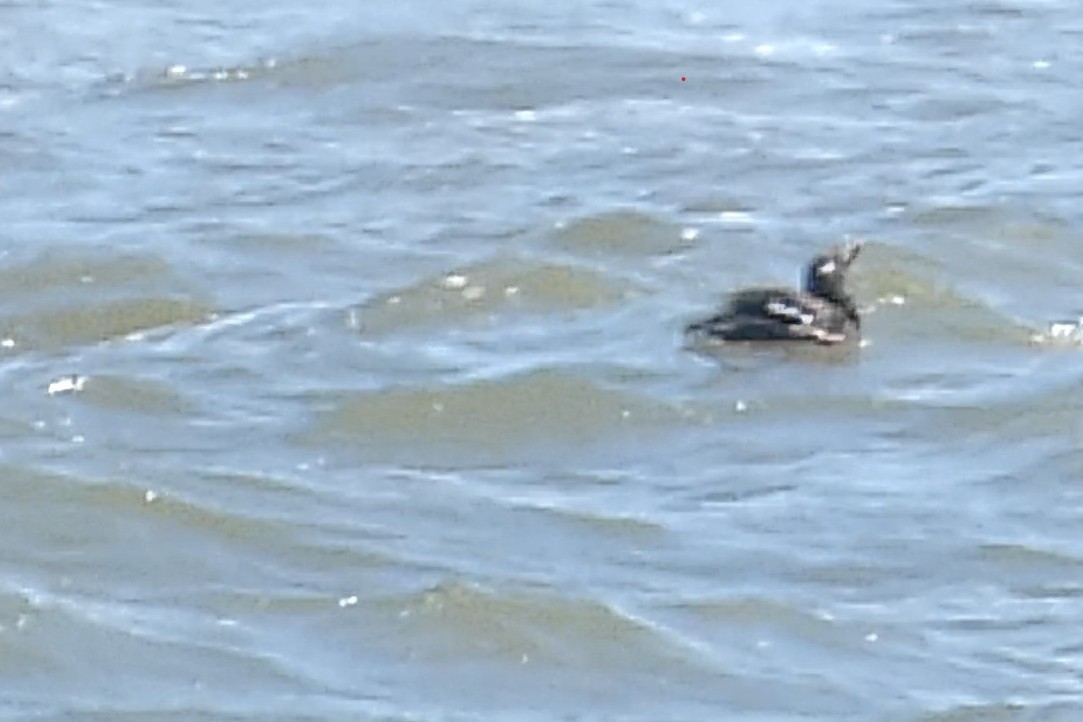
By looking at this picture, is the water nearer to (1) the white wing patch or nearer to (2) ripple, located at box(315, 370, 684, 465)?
(2) ripple, located at box(315, 370, 684, 465)

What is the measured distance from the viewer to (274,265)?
42.5 ft

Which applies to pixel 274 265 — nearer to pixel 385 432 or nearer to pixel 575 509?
pixel 385 432

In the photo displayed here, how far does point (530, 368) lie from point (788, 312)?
0.97 metres

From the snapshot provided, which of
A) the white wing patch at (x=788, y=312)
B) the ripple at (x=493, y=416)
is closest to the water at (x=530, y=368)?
the ripple at (x=493, y=416)

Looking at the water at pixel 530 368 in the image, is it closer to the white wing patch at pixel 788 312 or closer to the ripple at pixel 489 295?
the ripple at pixel 489 295

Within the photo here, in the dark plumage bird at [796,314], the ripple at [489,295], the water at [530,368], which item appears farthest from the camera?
the ripple at [489,295]

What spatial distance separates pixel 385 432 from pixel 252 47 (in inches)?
222

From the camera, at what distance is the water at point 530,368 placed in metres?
9.23

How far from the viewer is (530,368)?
1173 cm

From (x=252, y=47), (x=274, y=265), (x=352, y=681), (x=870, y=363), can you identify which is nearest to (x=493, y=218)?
(x=274, y=265)

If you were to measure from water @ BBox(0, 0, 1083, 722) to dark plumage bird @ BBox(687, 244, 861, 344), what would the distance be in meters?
0.09

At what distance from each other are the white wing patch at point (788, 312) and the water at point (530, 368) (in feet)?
0.45

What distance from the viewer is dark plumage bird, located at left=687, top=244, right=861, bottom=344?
1197 cm

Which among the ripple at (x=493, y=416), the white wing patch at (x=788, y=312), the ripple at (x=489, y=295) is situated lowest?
the ripple at (x=493, y=416)
